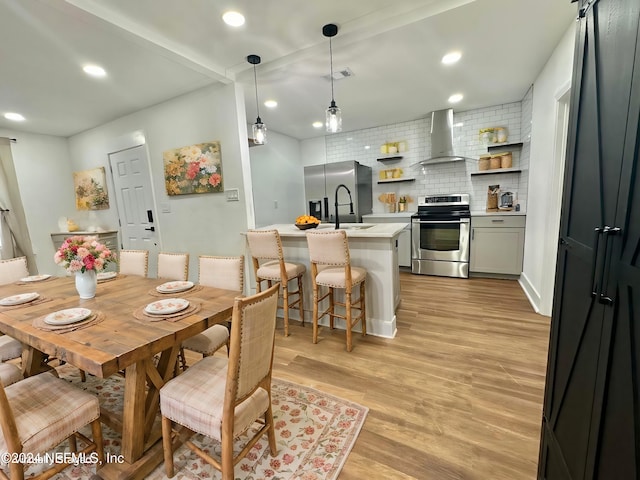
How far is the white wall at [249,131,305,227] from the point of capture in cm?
463

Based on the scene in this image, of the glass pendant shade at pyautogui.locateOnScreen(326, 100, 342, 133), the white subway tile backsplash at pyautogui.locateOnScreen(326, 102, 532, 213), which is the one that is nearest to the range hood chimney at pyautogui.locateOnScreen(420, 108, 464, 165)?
the white subway tile backsplash at pyautogui.locateOnScreen(326, 102, 532, 213)

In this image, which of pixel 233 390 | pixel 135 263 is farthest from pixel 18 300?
pixel 233 390

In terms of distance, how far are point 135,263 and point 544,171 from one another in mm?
4059

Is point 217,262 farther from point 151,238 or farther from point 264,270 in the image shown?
point 151,238

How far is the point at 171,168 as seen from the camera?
11.1ft

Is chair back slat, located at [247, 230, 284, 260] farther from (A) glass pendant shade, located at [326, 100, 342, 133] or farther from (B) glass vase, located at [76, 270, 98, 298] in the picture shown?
(B) glass vase, located at [76, 270, 98, 298]

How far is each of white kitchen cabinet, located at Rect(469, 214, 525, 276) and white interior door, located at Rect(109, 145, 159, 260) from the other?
4.55m

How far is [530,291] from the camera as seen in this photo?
321 centimetres

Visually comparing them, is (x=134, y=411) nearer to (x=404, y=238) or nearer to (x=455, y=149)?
(x=404, y=238)

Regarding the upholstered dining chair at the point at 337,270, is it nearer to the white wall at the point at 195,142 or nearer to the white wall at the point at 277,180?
the white wall at the point at 195,142

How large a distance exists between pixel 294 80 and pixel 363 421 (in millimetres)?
3104

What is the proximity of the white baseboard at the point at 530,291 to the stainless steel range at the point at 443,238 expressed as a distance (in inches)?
26.3

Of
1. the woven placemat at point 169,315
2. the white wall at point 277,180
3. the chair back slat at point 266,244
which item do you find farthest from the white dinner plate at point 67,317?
the white wall at point 277,180

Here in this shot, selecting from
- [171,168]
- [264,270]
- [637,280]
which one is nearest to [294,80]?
[171,168]
